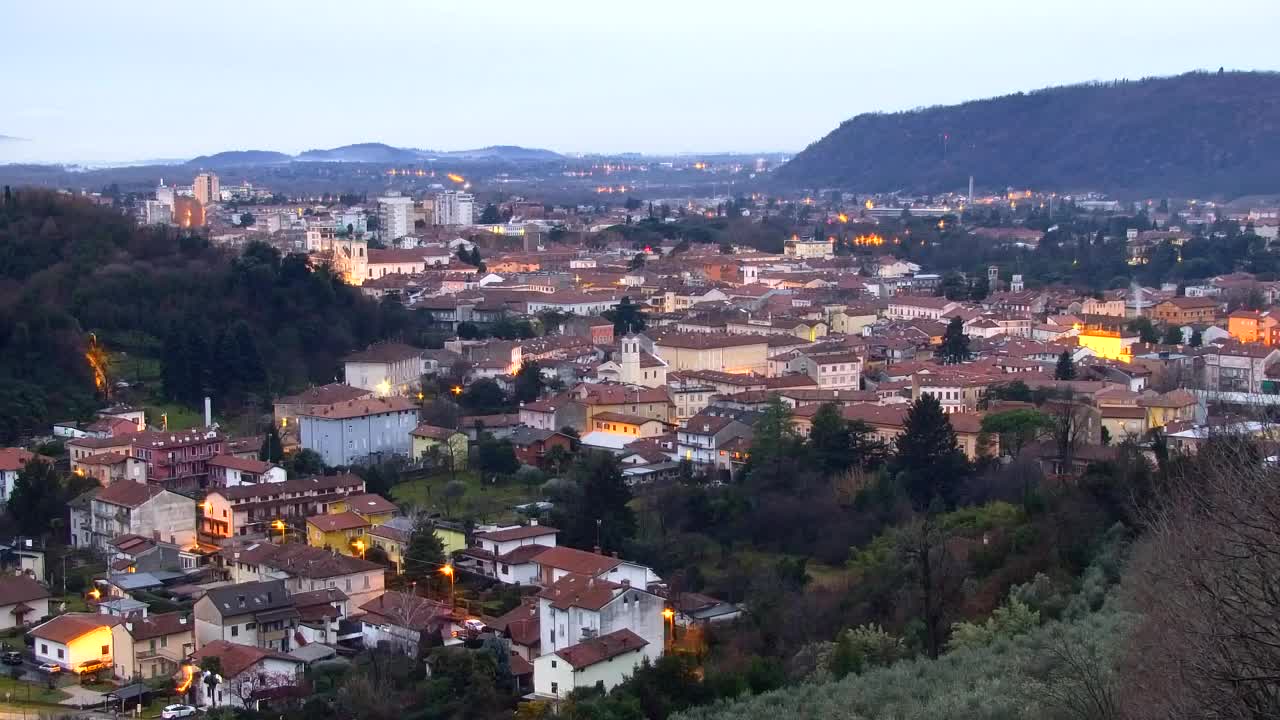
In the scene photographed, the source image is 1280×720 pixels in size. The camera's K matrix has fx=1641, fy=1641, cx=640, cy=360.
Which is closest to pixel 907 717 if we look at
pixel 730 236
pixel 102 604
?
pixel 102 604

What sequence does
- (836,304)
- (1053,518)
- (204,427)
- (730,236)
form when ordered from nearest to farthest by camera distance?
(1053,518), (204,427), (836,304), (730,236)

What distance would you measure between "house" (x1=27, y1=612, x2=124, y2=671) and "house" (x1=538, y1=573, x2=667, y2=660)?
2824 mm

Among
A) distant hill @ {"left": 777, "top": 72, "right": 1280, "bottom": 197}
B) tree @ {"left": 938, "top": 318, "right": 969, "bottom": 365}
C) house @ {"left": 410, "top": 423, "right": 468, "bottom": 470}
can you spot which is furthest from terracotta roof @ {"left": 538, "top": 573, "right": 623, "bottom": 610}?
distant hill @ {"left": 777, "top": 72, "right": 1280, "bottom": 197}

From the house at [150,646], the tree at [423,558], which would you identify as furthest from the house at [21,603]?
the tree at [423,558]

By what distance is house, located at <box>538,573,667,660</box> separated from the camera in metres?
10.0

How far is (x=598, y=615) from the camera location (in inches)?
392

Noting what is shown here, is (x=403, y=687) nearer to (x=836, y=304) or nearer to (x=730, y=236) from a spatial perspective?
(x=836, y=304)

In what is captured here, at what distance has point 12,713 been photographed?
9.59 meters

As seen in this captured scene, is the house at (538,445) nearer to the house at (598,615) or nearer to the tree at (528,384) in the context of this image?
the tree at (528,384)

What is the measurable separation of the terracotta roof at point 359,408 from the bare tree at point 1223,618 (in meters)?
12.4

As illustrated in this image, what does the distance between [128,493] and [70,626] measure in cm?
334

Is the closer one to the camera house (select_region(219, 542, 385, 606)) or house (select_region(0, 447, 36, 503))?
house (select_region(219, 542, 385, 606))

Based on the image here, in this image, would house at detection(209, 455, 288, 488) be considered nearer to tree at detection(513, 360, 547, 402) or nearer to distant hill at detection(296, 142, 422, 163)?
tree at detection(513, 360, 547, 402)

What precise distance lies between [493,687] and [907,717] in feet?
12.7
